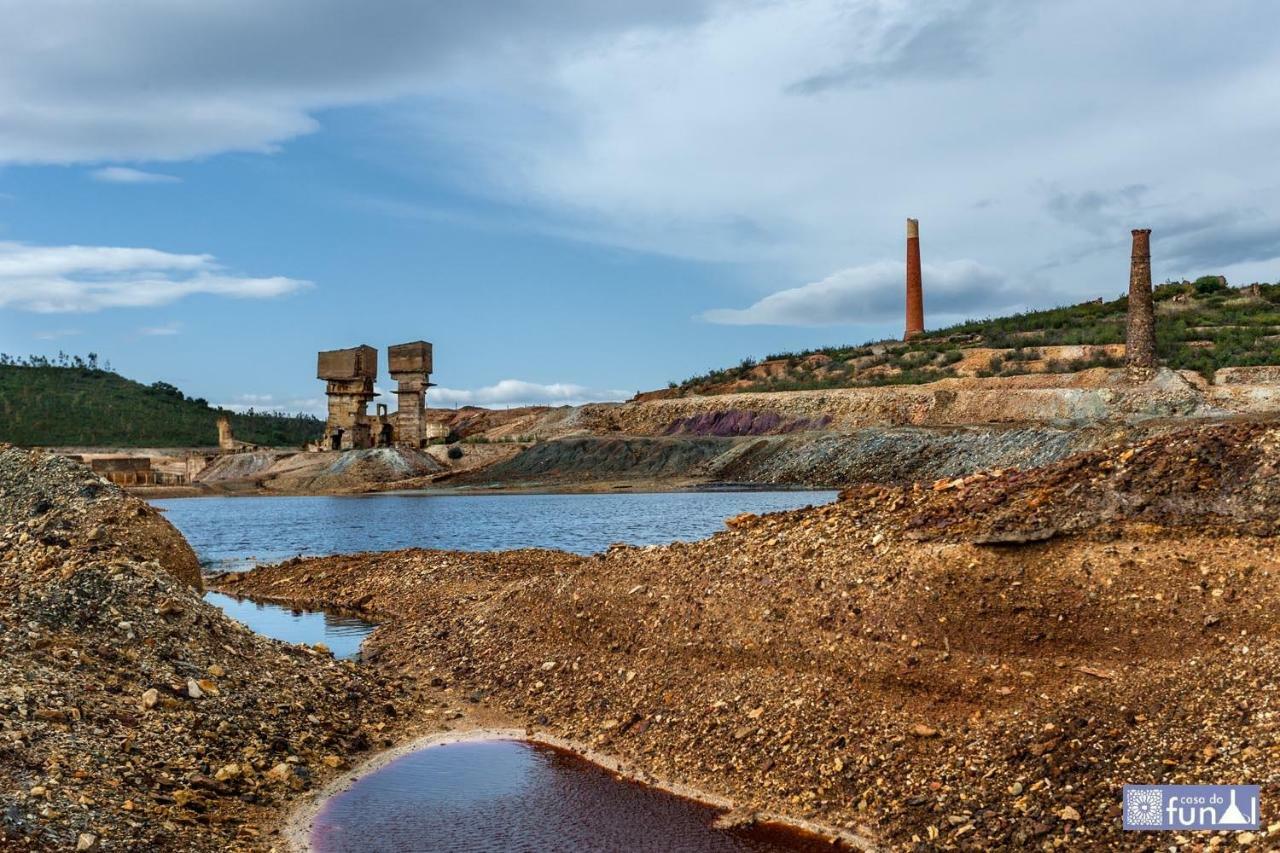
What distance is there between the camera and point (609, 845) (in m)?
6.42

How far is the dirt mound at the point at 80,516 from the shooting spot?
40.4 feet

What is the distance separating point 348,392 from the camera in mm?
50531

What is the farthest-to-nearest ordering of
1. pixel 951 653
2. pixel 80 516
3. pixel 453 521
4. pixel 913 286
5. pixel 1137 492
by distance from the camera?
1. pixel 913 286
2. pixel 453 521
3. pixel 80 516
4. pixel 1137 492
5. pixel 951 653

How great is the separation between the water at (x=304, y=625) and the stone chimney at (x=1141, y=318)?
1482 inches

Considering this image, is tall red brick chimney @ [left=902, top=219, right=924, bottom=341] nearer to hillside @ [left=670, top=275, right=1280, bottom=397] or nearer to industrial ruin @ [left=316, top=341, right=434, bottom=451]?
hillside @ [left=670, top=275, right=1280, bottom=397]

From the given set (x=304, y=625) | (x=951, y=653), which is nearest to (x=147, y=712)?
(x=951, y=653)

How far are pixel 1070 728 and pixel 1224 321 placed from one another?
2225 inches

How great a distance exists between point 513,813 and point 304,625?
805 cm

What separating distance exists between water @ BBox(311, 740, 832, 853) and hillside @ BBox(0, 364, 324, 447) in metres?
58.5

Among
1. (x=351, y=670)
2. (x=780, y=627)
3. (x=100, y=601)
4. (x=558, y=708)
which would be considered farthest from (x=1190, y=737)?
(x=100, y=601)

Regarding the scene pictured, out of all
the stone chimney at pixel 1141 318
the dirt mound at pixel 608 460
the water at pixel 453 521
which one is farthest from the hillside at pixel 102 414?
the stone chimney at pixel 1141 318

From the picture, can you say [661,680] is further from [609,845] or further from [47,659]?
[47,659]

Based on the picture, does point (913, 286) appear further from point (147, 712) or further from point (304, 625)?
point (147, 712)

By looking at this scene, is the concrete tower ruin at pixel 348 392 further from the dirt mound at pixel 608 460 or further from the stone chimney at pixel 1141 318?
the stone chimney at pixel 1141 318
